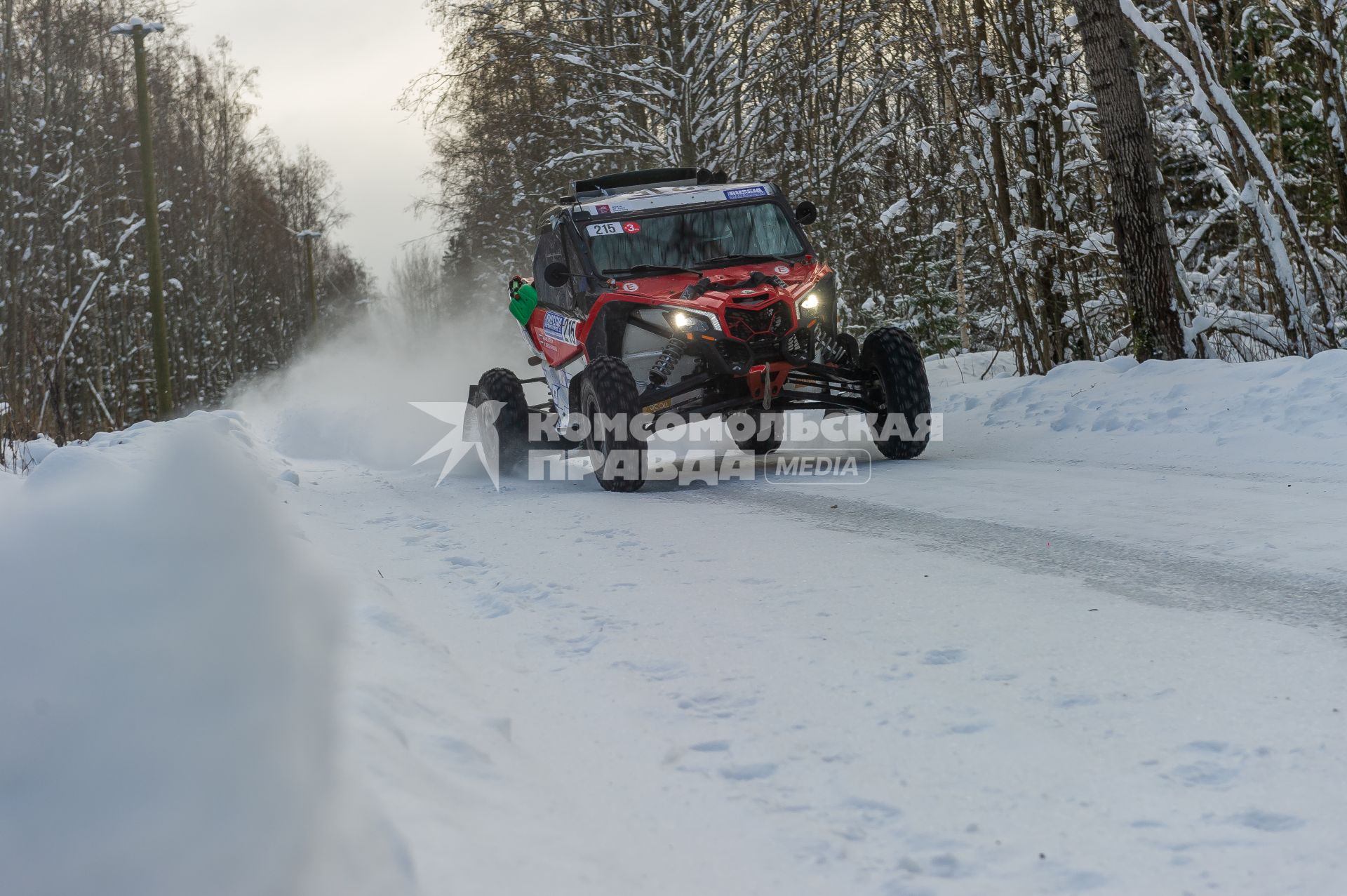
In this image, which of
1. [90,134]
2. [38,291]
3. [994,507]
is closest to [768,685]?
[994,507]

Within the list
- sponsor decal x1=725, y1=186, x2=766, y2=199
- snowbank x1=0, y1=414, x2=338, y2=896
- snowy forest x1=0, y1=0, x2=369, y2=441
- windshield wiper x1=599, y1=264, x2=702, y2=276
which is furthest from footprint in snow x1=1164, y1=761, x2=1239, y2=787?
snowy forest x1=0, y1=0, x2=369, y2=441

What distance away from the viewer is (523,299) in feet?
34.8

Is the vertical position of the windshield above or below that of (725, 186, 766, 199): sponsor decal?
below

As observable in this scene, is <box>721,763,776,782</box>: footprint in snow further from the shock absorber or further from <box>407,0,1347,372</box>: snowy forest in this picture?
<box>407,0,1347,372</box>: snowy forest

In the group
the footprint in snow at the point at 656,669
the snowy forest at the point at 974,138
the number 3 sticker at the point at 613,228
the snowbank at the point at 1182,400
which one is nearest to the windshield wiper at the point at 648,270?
the number 3 sticker at the point at 613,228

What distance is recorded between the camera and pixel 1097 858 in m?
2.26

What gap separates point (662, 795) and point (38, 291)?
1182 inches

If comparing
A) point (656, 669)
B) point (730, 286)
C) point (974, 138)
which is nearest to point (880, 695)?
point (656, 669)

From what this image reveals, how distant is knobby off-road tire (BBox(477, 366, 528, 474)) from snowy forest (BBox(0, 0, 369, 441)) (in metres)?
7.93

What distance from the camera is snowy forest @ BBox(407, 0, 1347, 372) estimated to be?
1052cm

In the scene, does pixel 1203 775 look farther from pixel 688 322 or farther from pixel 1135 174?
pixel 1135 174

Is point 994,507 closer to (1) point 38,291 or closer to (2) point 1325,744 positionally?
(2) point 1325,744

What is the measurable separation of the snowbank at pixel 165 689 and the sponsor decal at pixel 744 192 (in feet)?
21.0

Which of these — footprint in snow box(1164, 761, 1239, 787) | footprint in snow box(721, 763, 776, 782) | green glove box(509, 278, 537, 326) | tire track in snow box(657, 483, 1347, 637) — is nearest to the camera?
footprint in snow box(1164, 761, 1239, 787)
